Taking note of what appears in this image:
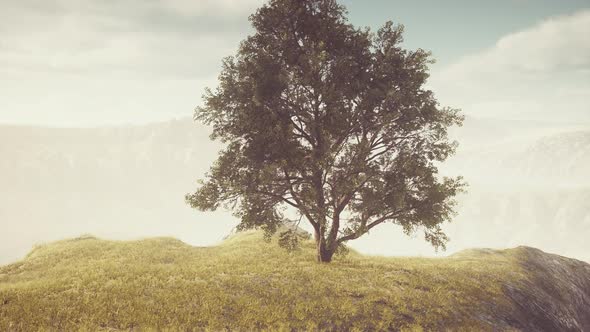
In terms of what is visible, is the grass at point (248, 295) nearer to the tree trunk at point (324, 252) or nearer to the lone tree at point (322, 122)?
the tree trunk at point (324, 252)

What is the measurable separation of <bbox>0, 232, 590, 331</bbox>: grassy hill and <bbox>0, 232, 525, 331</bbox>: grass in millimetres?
57

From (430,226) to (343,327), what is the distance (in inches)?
359

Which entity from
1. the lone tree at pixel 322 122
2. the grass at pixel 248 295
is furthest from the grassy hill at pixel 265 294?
the lone tree at pixel 322 122

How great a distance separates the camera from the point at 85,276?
16141 mm

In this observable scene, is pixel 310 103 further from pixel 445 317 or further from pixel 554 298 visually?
pixel 554 298

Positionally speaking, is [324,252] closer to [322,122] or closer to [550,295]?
[322,122]

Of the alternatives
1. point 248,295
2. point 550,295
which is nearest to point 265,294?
point 248,295

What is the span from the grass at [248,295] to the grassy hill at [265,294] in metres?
0.06

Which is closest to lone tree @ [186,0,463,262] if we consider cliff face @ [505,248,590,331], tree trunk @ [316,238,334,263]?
tree trunk @ [316,238,334,263]

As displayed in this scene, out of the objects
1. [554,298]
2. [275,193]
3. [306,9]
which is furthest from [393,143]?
[554,298]

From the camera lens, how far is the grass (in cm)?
1213

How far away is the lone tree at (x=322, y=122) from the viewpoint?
58.3ft

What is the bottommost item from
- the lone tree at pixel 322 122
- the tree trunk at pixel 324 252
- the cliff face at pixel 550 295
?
the cliff face at pixel 550 295

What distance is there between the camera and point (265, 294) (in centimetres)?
1575
